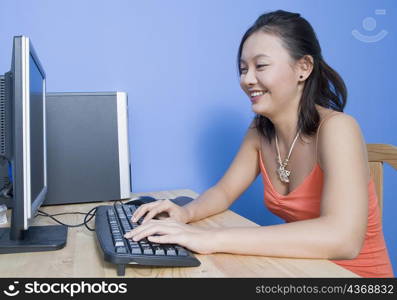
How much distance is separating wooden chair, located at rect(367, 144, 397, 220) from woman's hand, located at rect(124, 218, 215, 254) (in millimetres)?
632

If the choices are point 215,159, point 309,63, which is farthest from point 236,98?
point 309,63

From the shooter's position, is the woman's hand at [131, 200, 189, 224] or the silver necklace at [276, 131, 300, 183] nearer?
the woman's hand at [131, 200, 189, 224]

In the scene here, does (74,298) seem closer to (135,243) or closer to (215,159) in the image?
(135,243)

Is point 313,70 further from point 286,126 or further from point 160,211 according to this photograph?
point 160,211

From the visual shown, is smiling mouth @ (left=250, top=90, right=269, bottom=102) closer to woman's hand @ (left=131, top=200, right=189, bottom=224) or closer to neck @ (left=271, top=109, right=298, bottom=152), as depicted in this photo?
neck @ (left=271, top=109, right=298, bottom=152)

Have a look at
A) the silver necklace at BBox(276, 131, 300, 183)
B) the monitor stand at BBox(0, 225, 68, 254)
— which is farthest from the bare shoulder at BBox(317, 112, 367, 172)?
the monitor stand at BBox(0, 225, 68, 254)

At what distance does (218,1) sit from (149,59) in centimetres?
34

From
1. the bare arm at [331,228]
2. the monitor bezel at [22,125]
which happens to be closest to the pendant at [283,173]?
the bare arm at [331,228]

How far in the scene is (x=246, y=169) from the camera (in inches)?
48.4

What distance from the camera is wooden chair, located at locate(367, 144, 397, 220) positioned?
3.74 ft

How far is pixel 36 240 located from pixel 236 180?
0.60m

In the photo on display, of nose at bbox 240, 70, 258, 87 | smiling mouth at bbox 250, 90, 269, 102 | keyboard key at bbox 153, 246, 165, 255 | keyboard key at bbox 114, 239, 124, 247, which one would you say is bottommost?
keyboard key at bbox 153, 246, 165, 255

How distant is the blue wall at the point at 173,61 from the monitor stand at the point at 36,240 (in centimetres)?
59

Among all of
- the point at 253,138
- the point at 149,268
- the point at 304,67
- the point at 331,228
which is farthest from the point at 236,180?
the point at 149,268
